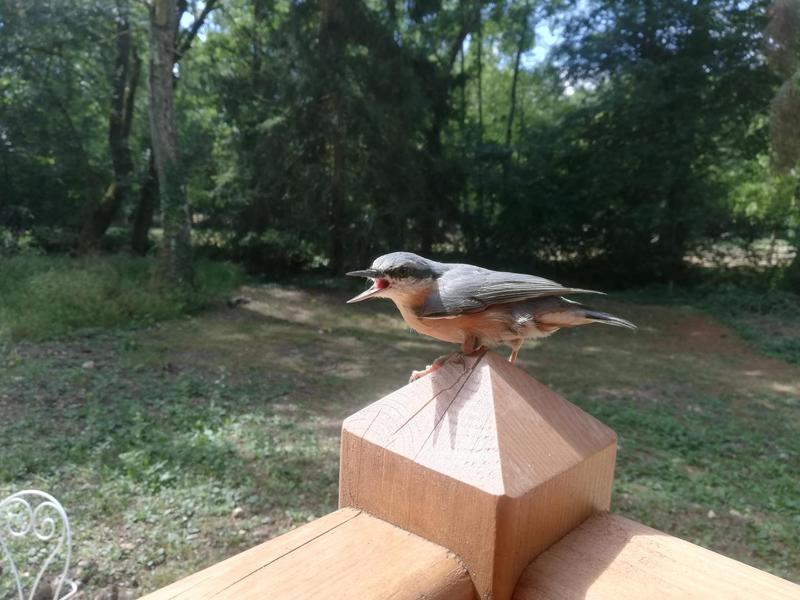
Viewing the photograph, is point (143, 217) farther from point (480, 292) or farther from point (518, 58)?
point (480, 292)

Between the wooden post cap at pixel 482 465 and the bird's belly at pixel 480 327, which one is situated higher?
the bird's belly at pixel 480 327

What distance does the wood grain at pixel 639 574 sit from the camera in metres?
0.73

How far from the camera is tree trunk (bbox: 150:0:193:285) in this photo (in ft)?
30.0

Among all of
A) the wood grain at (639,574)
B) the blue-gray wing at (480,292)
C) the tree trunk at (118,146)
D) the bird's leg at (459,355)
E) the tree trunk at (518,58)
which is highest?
the tree trunk at (518,58)

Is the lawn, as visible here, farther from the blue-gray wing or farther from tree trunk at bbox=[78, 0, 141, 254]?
tree trunk at bbox=[78, 0, 141, 254]

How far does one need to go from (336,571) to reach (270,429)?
4067 mm

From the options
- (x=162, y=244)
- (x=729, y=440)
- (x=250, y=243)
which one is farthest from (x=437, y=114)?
(x=729, y=440)

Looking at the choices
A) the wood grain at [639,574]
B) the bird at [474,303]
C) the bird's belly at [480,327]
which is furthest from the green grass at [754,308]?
the wood grain at [639,574]

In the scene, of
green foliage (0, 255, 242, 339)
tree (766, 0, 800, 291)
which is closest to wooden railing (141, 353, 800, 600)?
green foliage (0, 255, 242, 339)

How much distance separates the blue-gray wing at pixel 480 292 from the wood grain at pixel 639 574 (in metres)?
0.59

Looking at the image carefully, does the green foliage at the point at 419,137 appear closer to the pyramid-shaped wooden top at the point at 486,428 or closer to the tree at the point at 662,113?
the tree at the point at 662,113

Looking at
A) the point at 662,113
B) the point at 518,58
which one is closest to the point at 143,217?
the point at 518,58

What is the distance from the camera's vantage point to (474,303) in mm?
1320

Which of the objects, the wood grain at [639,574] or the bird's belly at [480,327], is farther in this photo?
the bird's belly at [480,327]
